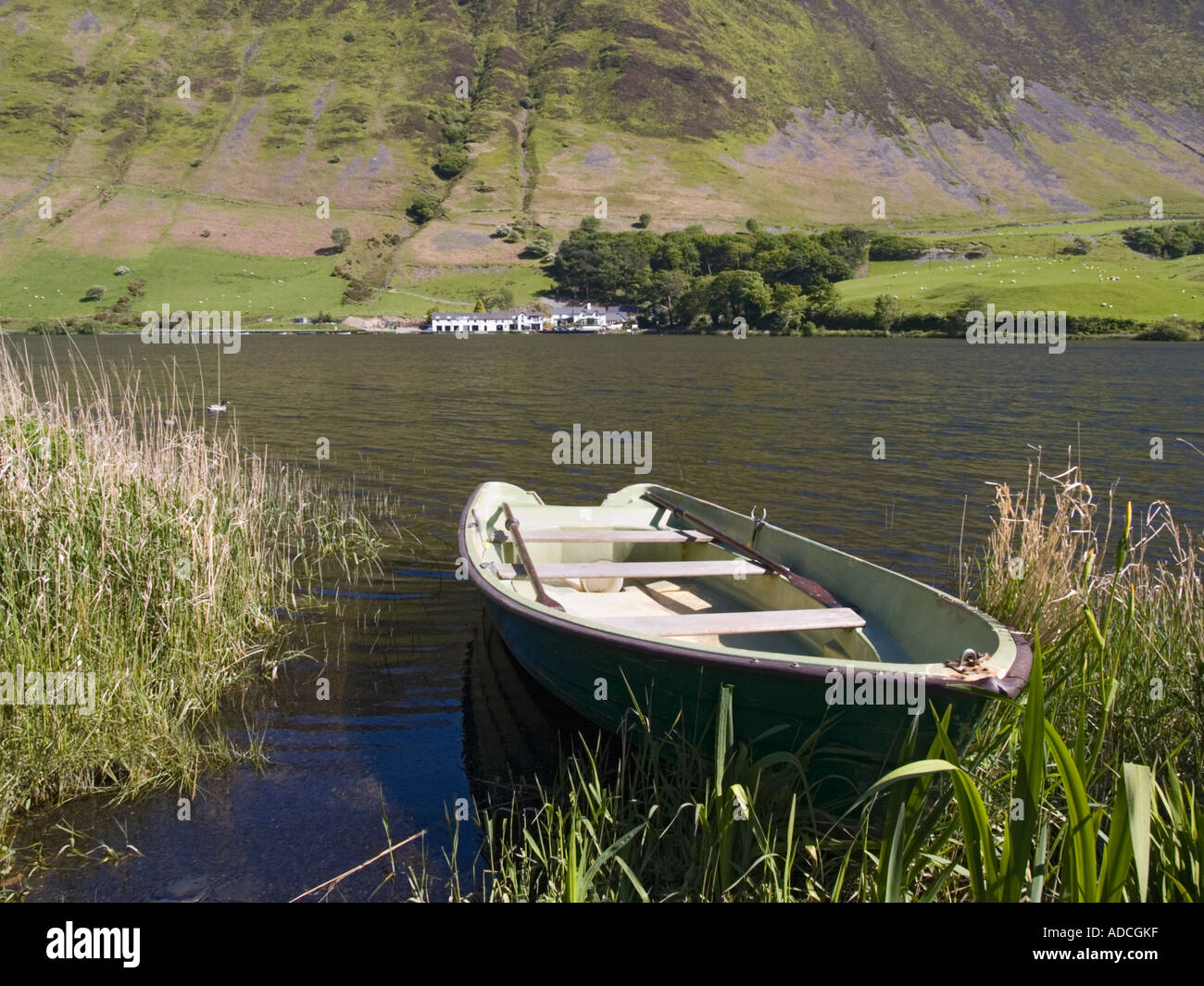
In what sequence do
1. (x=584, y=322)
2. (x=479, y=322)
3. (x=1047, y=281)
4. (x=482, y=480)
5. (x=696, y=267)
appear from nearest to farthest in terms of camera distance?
(x=482, y=480), (x=1047, y=281), (x=479, y=322), (x=584, y=322), (x=696, y=267)

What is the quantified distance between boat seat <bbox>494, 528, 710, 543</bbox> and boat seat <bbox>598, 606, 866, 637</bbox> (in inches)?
140

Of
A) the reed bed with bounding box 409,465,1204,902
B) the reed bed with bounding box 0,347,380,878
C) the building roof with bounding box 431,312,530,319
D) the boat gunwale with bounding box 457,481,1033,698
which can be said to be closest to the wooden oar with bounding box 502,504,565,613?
the boat gunwale with bounding box 457,481,1033,698

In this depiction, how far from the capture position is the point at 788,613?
7.69m

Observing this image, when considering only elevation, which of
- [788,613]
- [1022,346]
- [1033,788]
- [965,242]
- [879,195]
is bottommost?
[788,613]

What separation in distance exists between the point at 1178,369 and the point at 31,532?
59.0 meters

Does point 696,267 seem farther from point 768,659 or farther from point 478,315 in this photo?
point 768,659

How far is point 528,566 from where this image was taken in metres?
9.72

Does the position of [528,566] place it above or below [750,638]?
above

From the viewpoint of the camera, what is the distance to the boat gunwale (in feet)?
17.2

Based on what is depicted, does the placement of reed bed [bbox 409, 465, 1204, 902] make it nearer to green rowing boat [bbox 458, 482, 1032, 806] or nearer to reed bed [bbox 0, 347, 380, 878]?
green rowing boat [bbox 458, 482, 1032, 806]

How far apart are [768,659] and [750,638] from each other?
2.86 meters

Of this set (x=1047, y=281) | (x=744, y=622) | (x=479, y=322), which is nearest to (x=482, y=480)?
(x=744, y=622)
